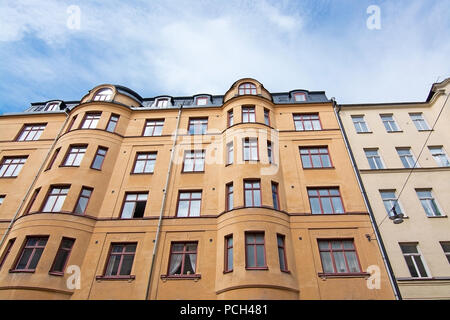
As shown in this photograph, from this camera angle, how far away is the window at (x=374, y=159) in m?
18.1

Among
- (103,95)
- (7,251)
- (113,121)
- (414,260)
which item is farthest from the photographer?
(103,95)

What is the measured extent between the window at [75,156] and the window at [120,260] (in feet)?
21.8

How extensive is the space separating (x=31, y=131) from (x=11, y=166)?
381 centimetres

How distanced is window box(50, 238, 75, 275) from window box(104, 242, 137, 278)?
2177 millimetres

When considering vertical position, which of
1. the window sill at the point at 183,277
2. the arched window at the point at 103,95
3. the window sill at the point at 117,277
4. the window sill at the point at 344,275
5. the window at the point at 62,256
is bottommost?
the window sill at the point at 117,277

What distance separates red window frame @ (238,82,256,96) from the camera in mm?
22402

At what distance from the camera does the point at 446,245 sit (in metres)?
14.4

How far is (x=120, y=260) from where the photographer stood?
14781mm

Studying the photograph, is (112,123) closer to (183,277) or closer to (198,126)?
(198,126)

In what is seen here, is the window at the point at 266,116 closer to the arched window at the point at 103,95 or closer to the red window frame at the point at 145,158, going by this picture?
the red window frame at the point at 145,158

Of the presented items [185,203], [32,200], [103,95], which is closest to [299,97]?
[185,203]

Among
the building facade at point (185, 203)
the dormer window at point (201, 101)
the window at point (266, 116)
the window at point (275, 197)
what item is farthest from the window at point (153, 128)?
the window at point (275, 197)

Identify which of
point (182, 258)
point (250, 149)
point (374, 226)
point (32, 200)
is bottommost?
point (182, 258)

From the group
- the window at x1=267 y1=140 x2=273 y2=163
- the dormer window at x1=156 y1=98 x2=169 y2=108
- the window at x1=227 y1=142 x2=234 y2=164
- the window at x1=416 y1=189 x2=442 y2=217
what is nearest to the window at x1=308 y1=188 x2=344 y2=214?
the window at x1=267 y1=140 x2=273 y2=163
